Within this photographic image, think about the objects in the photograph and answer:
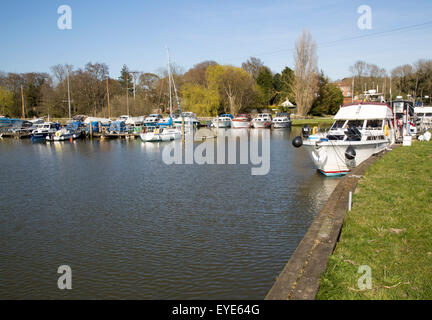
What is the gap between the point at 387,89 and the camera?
9512 centimetres

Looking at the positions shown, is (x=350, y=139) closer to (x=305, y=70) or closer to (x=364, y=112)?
(x=364, y=112)

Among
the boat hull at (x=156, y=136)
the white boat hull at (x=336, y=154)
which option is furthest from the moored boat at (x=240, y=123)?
the white boat hull at (x=336, y=154)

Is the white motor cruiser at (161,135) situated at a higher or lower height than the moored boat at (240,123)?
lower

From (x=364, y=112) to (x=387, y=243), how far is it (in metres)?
16.6

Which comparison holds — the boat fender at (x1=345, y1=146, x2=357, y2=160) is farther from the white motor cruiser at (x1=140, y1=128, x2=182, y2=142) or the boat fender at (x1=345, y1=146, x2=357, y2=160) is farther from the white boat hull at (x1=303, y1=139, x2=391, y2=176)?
the white motor cruiser at (x1=140, y1=128, x2=182, y2=142)

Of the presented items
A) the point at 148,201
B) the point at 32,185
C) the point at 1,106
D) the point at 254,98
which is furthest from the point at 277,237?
the point at 1,106

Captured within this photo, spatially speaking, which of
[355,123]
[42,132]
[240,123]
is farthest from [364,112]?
[240,123]

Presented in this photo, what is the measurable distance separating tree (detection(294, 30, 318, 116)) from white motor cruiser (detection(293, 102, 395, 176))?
5678 centimetres

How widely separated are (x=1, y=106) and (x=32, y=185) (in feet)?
263

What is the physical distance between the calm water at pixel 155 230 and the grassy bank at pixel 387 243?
215 cm

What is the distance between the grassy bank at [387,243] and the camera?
6379 millimetres

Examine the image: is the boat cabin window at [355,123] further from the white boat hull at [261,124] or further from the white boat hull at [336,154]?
the white boat hull at [261,124]

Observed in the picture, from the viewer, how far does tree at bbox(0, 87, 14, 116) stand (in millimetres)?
89312
